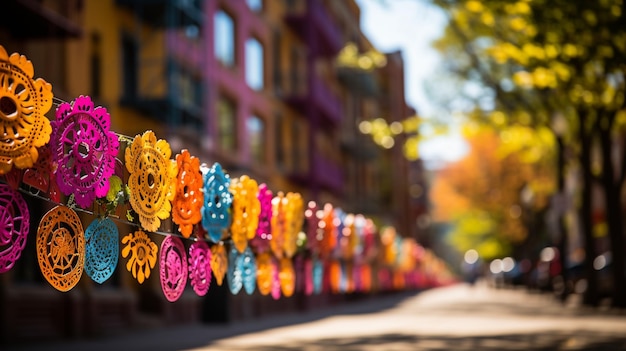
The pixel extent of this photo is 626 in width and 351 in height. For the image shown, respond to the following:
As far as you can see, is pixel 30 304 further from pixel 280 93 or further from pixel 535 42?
pixel 280 93

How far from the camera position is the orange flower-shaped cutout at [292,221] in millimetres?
10906

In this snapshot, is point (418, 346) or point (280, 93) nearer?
point (418, 346)

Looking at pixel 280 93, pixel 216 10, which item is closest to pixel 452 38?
pixel 216 10

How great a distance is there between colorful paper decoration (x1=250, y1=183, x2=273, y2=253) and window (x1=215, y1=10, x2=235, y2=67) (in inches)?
843

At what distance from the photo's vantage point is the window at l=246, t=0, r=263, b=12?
118ft

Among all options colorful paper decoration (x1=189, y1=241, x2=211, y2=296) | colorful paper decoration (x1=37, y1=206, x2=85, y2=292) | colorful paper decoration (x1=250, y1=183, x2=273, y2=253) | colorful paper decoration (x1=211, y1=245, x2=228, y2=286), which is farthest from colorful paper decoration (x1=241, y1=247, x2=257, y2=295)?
colorful paper decoration (x1=37, y1=206, x2=85, y2=292)

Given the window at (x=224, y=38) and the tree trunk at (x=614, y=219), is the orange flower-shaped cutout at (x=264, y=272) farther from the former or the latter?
the window at (x=224, y=38)

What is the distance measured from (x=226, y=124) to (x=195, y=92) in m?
3.79

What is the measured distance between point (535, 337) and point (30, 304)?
315 inches

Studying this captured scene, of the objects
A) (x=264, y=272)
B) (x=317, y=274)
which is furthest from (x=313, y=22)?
(x=264, y=272)

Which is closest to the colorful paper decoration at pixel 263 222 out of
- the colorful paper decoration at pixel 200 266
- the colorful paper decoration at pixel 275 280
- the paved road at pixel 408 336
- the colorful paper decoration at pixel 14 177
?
the colorful paper decoration at pixel 275 280

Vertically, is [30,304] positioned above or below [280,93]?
below

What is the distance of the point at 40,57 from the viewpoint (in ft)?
68.0

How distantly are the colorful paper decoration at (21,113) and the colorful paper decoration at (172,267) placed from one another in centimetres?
193
